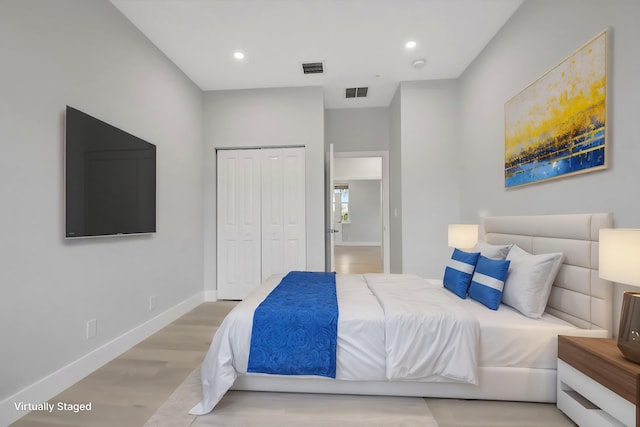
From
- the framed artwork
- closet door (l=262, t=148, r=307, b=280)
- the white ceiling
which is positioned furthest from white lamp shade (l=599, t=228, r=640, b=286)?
closet door (l=262, t=148, r=307, b=280)

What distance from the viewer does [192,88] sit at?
371 cm

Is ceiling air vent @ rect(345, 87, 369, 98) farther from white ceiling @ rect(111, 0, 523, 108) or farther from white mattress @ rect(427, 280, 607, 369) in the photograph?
white mattress @ rect(427, 280, 607, 369)

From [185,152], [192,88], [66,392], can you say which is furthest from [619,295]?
[192,88]

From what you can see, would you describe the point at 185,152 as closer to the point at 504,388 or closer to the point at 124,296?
the point at 124,296

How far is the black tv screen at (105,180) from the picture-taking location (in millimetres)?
1972

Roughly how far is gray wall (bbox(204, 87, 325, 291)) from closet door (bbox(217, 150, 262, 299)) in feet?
0.56

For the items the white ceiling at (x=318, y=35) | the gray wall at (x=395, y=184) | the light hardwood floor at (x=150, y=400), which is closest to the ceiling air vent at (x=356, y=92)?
the white ceiling at (x=318, y=35)

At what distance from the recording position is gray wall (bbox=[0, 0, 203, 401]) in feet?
5.34

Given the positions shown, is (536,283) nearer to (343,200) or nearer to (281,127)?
(281,127)

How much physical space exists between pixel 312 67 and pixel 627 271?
332cm

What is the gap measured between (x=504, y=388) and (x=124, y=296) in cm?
302

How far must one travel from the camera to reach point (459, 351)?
63.9 inches

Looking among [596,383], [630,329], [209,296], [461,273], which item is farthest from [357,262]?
[630,329]

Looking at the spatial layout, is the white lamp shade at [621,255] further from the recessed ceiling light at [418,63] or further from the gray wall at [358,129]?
the gray wall at [358,129]
